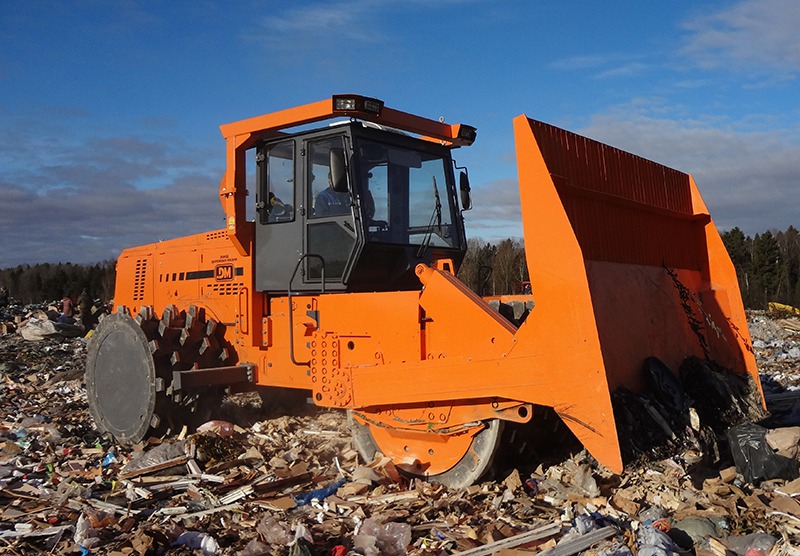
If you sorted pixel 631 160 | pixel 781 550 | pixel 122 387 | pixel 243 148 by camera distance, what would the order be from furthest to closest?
pixel 122 387 < pixel 243 148 < pixel 631 160 < pixel 781 550

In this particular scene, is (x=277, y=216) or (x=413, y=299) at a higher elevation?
(x=277, y=216)

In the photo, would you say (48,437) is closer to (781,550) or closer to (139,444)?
(139,444)

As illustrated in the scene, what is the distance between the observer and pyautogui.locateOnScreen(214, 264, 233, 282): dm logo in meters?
6.85

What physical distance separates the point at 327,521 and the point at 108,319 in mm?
4036

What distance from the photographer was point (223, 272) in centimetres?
693

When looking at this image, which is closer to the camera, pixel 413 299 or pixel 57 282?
pixel 413 299

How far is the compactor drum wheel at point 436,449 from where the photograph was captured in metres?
4.88

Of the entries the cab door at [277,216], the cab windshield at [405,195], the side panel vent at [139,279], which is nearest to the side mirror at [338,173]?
the cab windshield at [405,195]

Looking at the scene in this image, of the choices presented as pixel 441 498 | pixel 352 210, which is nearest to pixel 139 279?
pixel 352 210

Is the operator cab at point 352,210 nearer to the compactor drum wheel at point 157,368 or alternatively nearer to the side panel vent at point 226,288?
the side panel vent at point 226,288

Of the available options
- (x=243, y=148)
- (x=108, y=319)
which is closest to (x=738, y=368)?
(x=243, y=148)

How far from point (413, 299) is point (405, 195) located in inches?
52.5

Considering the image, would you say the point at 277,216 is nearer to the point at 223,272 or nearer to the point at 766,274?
the point at 223,272

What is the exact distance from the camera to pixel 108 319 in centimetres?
749
